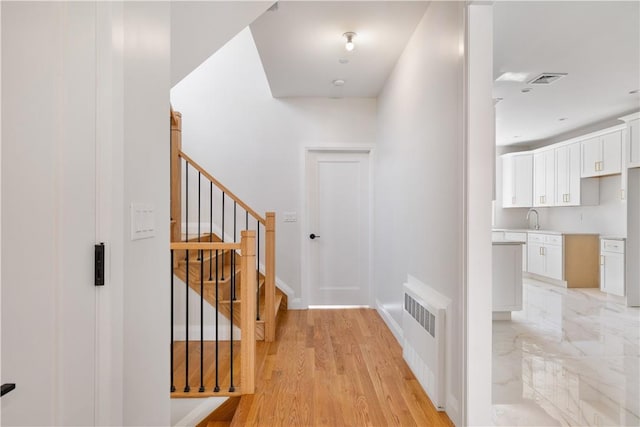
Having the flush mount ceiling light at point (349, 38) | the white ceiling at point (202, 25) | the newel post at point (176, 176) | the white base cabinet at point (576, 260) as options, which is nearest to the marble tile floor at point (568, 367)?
the white base cabinet at point (576, 260)

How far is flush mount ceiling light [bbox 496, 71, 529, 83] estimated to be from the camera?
12.1ft

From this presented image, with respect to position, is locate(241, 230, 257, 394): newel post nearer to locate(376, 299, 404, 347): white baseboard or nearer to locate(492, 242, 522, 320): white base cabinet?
locate(376, 299, 404, 347): white baseboard

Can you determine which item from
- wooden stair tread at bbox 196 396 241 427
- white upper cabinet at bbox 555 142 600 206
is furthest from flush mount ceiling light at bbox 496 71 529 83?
wooden stair tread at bbox 196 396 241 427

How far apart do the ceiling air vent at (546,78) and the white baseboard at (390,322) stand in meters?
2.98

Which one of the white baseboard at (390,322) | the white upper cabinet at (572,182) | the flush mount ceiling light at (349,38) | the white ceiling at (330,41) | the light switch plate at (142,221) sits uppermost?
the white ceiling at (330,41)

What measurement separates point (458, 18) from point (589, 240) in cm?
556

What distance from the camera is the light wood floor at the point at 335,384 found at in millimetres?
1991

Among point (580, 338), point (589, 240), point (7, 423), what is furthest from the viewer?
point (589, 240)

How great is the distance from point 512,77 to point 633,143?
2179 millimetres

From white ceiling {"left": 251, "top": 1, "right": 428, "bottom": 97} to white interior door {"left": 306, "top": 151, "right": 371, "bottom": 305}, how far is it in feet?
3.14

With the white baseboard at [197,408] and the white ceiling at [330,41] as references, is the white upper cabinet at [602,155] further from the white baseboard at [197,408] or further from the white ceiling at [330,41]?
the white baseboard at [197,408]

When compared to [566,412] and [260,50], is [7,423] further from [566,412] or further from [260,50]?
[260,50]

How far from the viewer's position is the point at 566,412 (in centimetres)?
211

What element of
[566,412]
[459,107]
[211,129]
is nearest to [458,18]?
[459,107]
